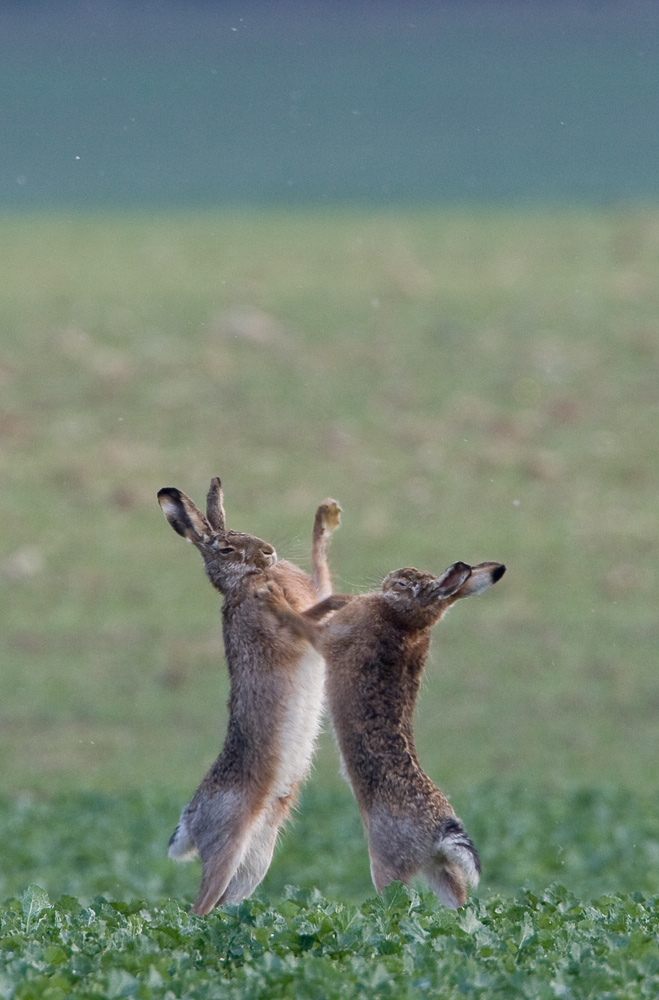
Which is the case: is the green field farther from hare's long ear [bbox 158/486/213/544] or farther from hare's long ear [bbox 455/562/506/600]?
hare's long ear [bbox 455/562/506/600]

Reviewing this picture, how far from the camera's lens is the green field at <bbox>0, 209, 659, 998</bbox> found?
1363cm

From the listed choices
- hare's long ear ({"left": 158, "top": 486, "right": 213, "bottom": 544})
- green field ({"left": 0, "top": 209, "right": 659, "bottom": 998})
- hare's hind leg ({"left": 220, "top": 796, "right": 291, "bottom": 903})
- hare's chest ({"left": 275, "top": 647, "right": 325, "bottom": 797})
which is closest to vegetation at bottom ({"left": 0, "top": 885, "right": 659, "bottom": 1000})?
hare's hind leg ({"left": 220, "top": 796, "right": 291, "bottom": 903})

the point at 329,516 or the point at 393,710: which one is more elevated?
the point at 329,516

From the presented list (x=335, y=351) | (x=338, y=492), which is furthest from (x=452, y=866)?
(x=335, y=351)

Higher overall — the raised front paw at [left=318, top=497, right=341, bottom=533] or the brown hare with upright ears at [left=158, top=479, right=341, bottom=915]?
the raised front paw at [left=318, top=497, right=341, bottom=533]

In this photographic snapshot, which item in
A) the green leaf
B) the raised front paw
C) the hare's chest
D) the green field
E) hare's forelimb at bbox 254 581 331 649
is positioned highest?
the green field

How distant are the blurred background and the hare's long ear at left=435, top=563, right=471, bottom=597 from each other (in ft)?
4.37

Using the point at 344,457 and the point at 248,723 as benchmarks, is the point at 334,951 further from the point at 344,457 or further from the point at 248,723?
the point at 344,457

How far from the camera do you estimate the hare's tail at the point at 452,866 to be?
6023 mm

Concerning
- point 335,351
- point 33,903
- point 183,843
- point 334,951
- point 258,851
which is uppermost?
point 335,351

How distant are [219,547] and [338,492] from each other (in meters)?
15.6

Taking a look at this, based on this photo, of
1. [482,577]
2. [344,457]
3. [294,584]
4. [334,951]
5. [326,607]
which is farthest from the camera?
[344,457]

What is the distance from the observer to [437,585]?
627cm

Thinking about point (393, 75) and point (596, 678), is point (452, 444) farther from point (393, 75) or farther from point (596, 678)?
point (393, 75)
